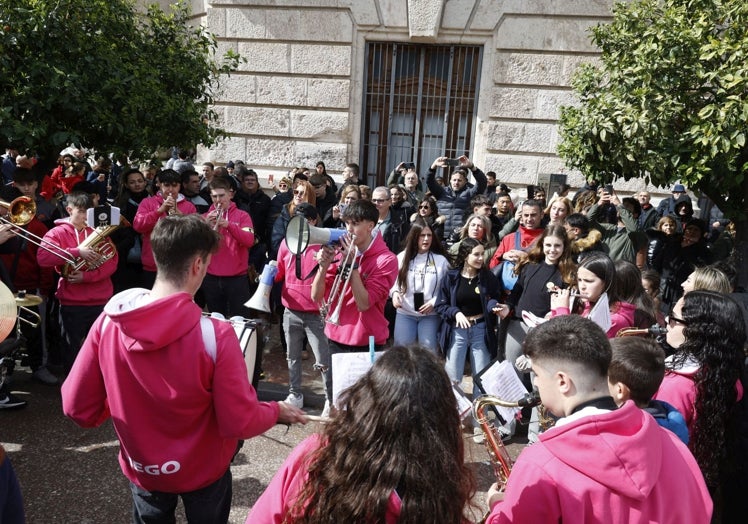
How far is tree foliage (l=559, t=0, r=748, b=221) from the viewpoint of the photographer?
5074mm

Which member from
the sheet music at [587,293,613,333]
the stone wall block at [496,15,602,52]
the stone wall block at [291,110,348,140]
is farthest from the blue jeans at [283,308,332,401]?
the stone wall block at [496,15,602,52]

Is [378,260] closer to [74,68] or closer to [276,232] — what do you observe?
[276,232]

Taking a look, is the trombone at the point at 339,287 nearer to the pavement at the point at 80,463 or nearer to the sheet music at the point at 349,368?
the pavement at the point at 80,463

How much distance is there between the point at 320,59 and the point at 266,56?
1019 mm

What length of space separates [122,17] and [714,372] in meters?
6.38

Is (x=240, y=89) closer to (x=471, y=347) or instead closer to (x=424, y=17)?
(x=424, y=17)

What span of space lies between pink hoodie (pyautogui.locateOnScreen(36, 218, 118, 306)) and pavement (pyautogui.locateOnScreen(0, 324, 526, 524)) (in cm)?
90

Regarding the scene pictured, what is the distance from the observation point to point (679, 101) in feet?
18.2

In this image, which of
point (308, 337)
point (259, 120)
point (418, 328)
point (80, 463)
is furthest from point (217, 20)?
point (80, 463)

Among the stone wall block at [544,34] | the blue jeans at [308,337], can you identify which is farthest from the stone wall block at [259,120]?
the blue jeans at [308,337]

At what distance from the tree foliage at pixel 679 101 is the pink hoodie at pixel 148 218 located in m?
4.08

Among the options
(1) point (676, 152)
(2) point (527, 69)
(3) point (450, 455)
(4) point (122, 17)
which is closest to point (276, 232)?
(4) point (122, 17)

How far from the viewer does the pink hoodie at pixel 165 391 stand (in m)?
2.28

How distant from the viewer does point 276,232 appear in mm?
6414
